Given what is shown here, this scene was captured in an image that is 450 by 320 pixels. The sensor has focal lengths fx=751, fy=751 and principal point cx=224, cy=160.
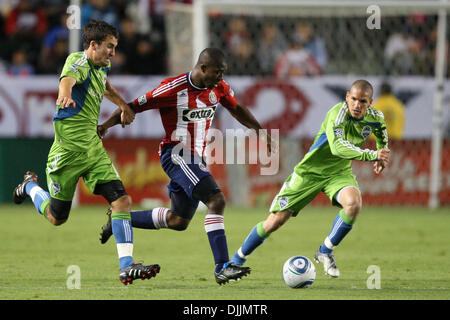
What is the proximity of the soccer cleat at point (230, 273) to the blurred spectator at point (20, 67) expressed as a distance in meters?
9.73

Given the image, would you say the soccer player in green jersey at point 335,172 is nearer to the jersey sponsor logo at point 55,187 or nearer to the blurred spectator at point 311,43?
the jersey sponsor logo at point 55,187

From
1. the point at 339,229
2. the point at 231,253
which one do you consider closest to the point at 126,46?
the point at 231,253

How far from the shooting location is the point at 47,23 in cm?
1585

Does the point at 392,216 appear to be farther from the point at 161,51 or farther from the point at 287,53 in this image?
the point at 161,51

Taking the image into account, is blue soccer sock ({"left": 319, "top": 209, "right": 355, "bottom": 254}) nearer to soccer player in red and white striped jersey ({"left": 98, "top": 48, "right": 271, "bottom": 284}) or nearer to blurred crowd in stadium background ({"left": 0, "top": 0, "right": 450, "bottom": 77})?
soccer player in red and white striped jersey ({"left": 98, "top": 48, "right": 271, "bottom": 284})

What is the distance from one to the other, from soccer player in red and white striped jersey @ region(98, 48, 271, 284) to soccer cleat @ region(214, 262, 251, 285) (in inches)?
1.6

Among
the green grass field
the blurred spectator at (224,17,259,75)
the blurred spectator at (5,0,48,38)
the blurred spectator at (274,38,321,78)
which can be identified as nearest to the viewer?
the green grass field

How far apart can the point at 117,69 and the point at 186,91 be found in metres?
8.41

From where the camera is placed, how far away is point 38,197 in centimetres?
738

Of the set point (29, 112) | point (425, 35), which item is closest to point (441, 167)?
point (425, 35)

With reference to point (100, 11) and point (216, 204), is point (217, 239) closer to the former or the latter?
point (216, 204)

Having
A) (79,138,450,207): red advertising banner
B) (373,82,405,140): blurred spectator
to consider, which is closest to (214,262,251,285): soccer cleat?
(79,138,450,207): red advertising banner

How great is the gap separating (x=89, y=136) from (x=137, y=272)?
136 centimetres

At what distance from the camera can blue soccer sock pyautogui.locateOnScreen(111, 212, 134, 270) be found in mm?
6141
